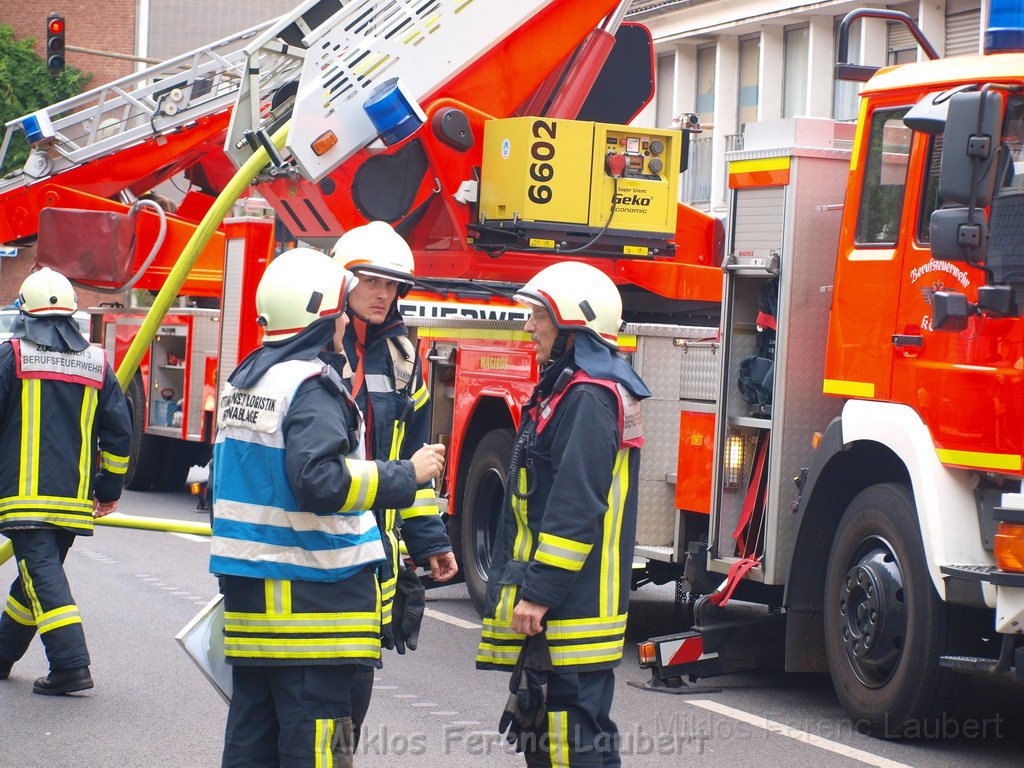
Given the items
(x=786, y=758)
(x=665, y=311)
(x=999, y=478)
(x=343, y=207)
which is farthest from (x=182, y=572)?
(x=999, y=478)

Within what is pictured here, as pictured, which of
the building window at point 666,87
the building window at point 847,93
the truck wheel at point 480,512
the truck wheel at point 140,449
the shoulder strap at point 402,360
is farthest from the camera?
the building window at point 666,87

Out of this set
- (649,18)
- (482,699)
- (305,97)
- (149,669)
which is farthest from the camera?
(649,18)

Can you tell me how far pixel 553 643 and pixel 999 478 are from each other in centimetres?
220

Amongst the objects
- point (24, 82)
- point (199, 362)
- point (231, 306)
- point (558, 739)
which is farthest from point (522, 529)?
point (24, 82)

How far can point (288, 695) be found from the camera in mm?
4082

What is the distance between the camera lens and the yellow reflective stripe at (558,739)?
437 centimetres

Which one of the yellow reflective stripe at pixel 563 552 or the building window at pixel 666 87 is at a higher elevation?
the building window at pixel 666 87

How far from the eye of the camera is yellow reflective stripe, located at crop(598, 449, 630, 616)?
4.51 m

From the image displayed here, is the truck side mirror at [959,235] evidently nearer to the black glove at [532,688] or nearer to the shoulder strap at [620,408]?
the shoulder strap at [620,408]

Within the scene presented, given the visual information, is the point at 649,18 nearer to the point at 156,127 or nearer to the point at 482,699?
the point at 156,127

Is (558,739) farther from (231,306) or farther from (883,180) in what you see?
(231,306)

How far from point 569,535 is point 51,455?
329 cm

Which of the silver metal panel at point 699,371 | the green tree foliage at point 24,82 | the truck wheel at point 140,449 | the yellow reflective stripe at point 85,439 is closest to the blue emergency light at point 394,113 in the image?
the silver metal panel at point 699,371

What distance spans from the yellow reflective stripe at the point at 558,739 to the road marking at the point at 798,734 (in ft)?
6.75
